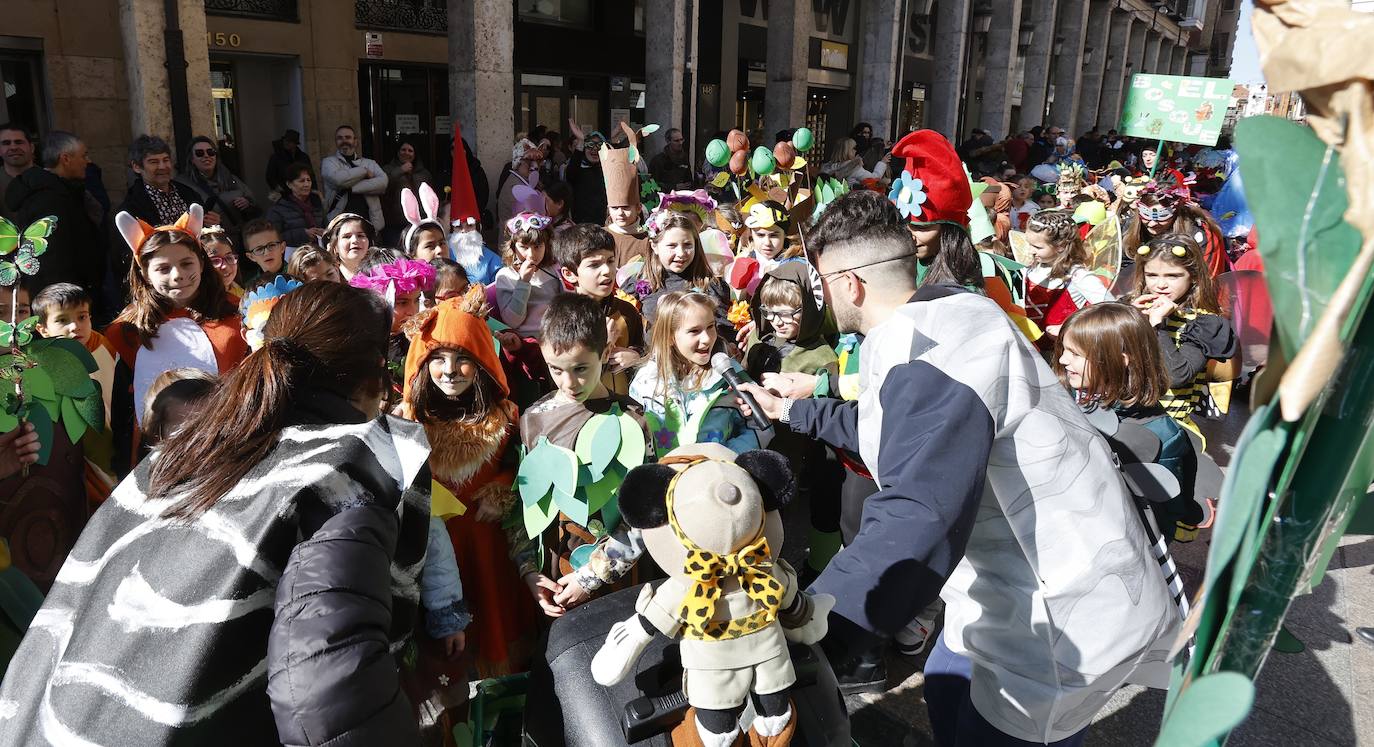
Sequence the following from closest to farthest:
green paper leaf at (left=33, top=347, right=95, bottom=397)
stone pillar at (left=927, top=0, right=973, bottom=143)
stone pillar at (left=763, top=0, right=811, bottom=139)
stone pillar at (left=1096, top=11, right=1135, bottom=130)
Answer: green paper leaf at (left=33, top=347, right=95, bottom=397) < stone pillar at (left=763, top=0, right=811, bottom=139) < stone pillar at (left=927, top=0, right=973, bottom=143) < stone pillar at (left=1096, top=11, right=1135, bottom=130)

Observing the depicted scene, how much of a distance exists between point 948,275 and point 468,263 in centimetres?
295

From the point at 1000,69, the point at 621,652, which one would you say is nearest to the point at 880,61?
the point at 1000,69

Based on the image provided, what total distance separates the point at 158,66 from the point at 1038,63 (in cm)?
2523

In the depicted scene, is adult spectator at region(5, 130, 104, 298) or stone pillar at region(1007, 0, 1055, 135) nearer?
adult spectator at region(5, 130, 104, 298)

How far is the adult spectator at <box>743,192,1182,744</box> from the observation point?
5.00 ft

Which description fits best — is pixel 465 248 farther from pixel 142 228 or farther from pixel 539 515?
pixel 539 515

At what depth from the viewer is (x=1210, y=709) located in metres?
0.56

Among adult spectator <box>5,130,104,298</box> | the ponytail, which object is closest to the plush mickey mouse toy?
the ponytail

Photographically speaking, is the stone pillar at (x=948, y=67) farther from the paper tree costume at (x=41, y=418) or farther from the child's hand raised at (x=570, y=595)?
the paper tree costume at (x=41, y=418)

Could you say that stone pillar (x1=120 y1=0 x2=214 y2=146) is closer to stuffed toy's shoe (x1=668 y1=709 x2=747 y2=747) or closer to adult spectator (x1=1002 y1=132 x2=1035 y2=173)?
stuffed toy's shoe (x1=668 y1=709 x2=747 y2=747)

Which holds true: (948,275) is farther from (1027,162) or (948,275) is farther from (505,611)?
(1027,162)

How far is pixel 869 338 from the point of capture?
6.17ft

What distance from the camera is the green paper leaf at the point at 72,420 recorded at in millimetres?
2715

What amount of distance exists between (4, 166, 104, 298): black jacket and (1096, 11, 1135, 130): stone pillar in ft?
116
